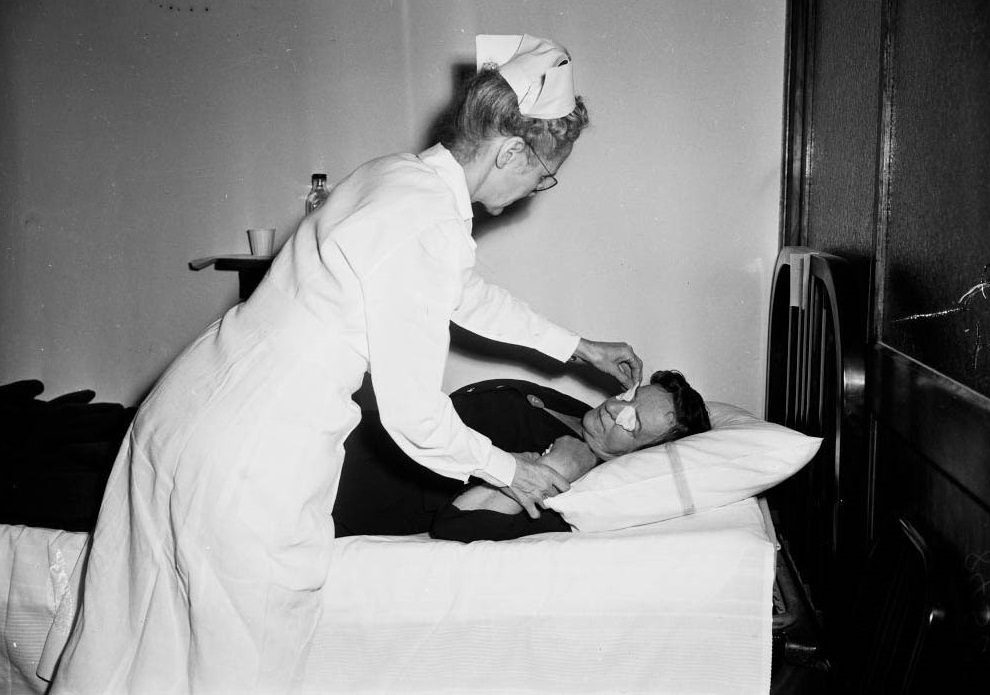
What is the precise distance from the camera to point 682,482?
179cm

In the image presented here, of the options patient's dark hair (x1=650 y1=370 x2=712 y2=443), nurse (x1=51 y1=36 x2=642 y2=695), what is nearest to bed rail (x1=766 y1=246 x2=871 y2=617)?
patient's dark hair (x1=650 y1=370 x2=712 y2=443)

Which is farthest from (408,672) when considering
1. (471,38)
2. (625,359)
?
(471,38)

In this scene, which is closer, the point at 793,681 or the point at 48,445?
the point at 793,681

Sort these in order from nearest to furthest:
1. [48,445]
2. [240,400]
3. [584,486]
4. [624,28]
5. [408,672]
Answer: [240,400]
[408,672]
[584,486]
[48,445]
[624,28]

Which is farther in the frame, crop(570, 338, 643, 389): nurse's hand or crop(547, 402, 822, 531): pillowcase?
crop(570, 338, 643, 389): nurse's hand

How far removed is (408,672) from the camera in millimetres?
1625

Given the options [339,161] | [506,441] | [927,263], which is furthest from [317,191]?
[927,263]

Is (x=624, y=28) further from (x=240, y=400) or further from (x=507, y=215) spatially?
(x=240, y=400)

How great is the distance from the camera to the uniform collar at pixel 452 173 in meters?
1.60

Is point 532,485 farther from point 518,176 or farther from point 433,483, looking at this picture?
point 518,176

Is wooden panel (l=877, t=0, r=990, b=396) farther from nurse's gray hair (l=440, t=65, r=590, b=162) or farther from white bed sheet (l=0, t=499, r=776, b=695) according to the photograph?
nurse's gray hair (l=440, t=65, r=590, b=162)

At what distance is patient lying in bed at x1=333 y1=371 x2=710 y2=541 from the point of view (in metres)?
2.02

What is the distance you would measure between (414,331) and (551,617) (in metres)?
0.62

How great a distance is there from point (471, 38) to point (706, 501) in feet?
5.75
